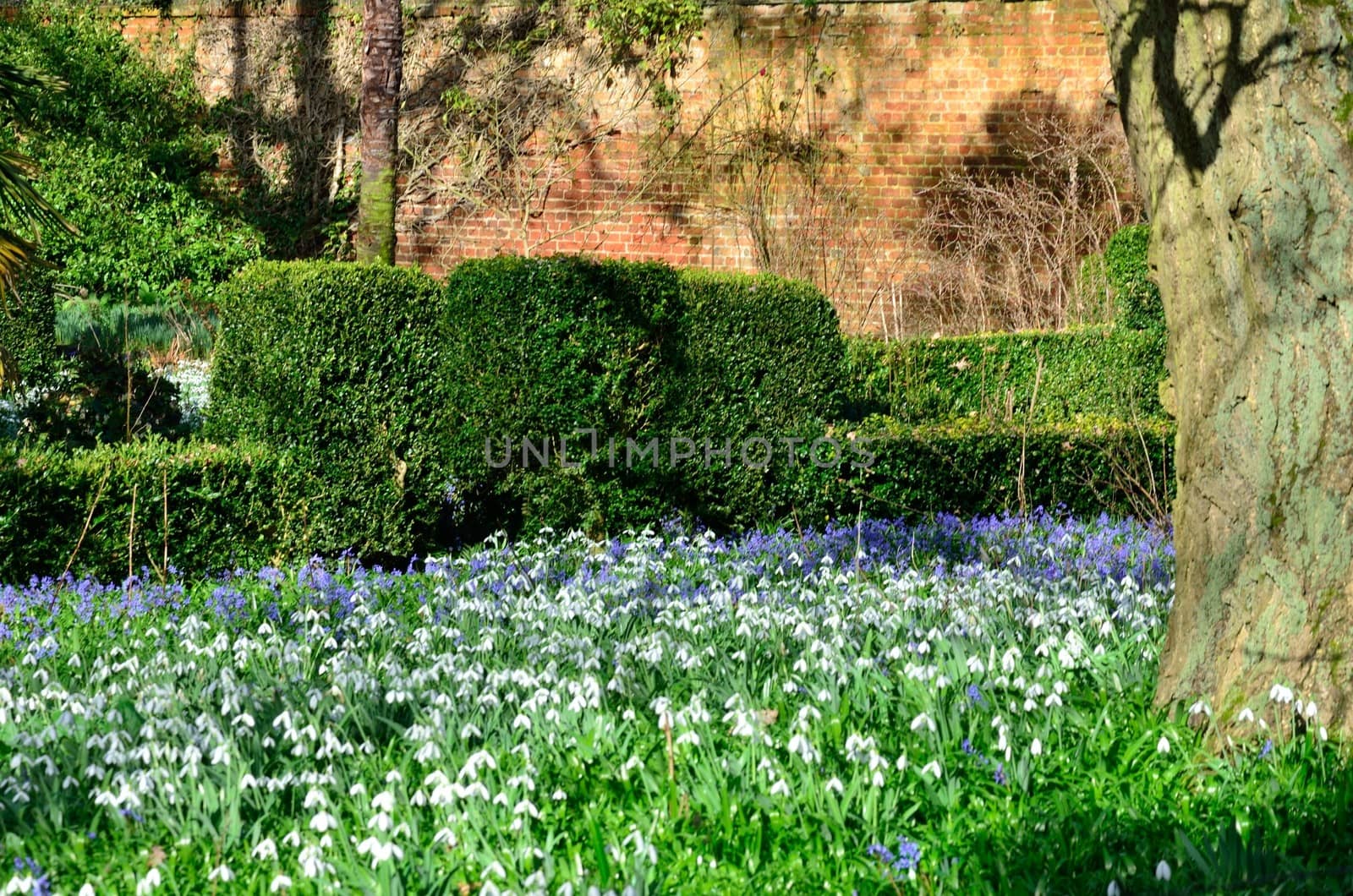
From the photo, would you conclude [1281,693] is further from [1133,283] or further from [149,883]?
[1133,283]

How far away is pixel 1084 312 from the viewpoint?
494 inches

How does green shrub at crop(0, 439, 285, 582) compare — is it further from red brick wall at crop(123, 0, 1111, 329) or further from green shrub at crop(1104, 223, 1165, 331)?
red brick wall at crop(123, 0, 1111, 329)

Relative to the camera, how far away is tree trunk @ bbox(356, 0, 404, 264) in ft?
33.2

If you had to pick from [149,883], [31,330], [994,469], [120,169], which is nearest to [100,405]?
[31,330]

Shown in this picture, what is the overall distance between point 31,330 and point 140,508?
450 cm

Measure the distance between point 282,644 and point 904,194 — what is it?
11.5 meters

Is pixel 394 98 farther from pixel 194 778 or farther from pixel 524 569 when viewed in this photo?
pixel 194 778

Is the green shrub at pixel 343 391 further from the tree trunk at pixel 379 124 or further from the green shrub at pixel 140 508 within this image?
the tree trunk at pixel 379 124

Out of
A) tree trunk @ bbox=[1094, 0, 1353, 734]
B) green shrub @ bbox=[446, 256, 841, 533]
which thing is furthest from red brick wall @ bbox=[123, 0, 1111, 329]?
tree trunk @ bbox=[1094, 0, 1353, 734]

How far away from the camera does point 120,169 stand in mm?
16078

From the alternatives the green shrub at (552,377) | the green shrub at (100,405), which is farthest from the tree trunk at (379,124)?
the green shrub at (552,377)

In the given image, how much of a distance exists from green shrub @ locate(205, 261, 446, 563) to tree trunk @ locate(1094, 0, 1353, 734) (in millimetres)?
4261

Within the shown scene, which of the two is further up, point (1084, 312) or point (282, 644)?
point (1084, 312)

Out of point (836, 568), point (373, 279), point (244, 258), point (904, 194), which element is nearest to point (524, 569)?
point (836, 568)
